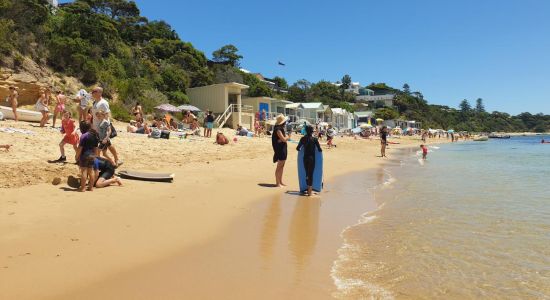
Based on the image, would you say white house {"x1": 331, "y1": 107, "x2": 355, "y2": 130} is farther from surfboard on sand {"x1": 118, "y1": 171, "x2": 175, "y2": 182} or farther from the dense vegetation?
surfboard on sand {"x1": 118, "y1": 171, "x2": 175, "y2": 182}

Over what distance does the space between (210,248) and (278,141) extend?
449cm

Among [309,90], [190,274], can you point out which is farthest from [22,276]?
[309,90]

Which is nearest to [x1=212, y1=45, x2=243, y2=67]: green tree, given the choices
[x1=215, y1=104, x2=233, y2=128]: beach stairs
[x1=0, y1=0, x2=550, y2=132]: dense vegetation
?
[x1=0, y1=0, x2=550, y2=132]: dense vegetation

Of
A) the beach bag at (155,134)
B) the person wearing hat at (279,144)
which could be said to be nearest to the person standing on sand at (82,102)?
the beach bag at (155,134)

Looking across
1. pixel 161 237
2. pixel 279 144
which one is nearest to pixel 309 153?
pixel 279 144

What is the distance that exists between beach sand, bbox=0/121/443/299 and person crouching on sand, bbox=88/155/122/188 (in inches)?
8.1

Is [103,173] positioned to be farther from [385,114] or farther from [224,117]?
[385,114]

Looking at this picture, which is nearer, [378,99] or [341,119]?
[341,119]

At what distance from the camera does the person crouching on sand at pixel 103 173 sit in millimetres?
6418

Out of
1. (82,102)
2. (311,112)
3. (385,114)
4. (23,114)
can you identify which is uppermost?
(385,114)

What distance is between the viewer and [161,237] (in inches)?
170

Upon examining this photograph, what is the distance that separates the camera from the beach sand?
10.0 feet

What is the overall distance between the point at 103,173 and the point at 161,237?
2.85 m

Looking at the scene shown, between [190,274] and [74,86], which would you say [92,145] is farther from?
[74,86]
